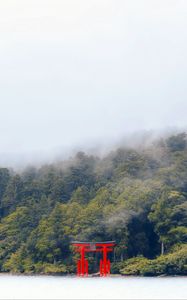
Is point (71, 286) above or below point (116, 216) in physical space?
below

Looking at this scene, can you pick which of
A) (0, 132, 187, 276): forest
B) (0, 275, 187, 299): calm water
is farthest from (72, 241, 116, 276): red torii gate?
(0, 275, 187, 299): calm water

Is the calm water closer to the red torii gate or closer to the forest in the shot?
the red torii gate

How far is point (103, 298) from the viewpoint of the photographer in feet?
160

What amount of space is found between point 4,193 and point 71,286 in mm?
44579

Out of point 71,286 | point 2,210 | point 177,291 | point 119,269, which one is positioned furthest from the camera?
point 2,210

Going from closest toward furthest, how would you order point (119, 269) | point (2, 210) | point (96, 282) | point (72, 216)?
point (96, 282) → point (119, 269) → point (72, 216) → point (2, 210)

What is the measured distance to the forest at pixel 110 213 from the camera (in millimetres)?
79250

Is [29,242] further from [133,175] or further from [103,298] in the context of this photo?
[103,298]

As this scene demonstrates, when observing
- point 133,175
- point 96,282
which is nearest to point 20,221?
point 133,175

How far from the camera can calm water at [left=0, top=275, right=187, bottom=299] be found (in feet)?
167

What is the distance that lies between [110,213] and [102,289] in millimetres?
22312

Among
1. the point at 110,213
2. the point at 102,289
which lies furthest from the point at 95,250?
the point at 102,289

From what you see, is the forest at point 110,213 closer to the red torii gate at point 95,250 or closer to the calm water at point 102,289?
the red torii gate at point 95,250

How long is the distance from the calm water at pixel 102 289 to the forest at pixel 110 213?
719cm
